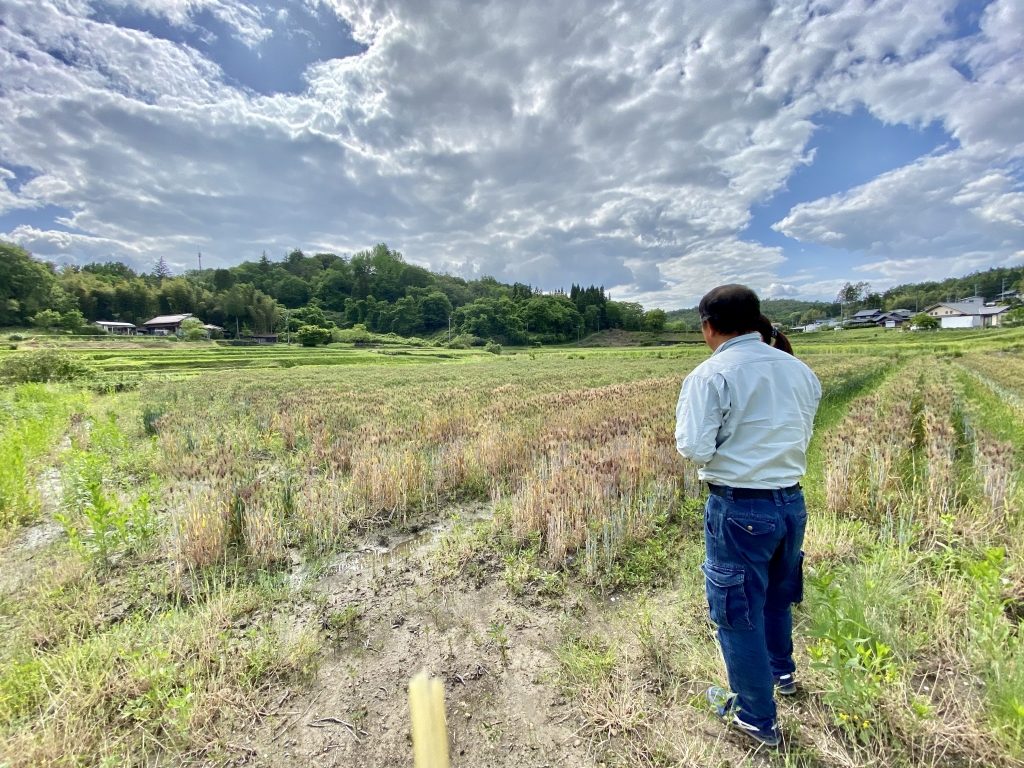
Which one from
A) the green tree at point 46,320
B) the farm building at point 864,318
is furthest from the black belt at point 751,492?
the farm building at point 864,318

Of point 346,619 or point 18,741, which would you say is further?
point 346,619

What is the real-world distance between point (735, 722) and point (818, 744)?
1.32 ft

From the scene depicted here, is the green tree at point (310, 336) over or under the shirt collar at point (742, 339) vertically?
over

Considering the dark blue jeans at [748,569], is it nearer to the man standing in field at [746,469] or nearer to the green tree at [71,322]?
the man standing in field at [746,469]

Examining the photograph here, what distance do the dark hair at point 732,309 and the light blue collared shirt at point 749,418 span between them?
0.32 feet

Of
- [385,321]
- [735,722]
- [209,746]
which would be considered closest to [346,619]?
[209,746]

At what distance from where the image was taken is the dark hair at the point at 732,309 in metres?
2.34

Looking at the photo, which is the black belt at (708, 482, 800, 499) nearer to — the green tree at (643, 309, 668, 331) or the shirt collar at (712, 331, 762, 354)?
the shirt collar at (712, 331, 762, 354)

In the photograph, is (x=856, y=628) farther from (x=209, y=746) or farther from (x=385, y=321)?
(x=385, y=321)

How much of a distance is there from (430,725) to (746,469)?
2.00 metres

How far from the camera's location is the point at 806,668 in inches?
112

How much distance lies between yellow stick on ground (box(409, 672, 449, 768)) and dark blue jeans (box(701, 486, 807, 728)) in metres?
1.91

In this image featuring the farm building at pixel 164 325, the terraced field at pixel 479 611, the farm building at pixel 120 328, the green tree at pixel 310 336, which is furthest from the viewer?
the farm building at pixel 164 325

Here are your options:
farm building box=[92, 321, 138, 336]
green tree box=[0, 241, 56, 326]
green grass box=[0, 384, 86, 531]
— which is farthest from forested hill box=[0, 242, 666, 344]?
green grass box=[0, 384, 86, 531]
